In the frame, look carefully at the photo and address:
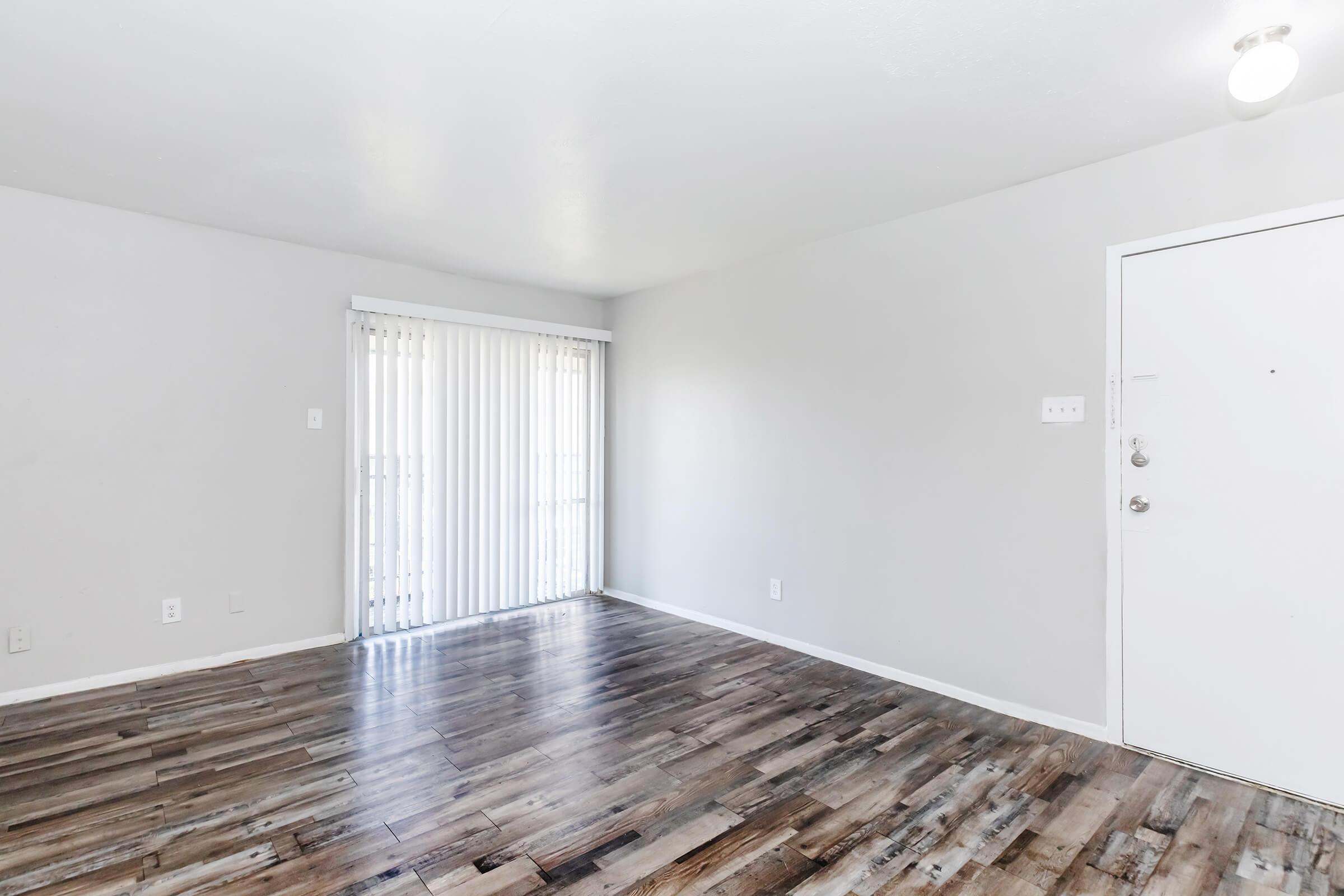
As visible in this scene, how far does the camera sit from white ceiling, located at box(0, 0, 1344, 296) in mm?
1853

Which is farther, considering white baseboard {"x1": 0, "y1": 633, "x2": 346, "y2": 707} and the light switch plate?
white baseboard {"x1": 0, "y1": 633, "x2": 346, "y2": 707}

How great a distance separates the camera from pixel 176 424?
11.7 ft

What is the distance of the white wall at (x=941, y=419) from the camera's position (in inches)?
108

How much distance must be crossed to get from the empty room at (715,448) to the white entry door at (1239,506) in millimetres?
15

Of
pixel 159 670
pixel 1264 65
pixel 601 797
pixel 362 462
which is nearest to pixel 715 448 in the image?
pixel 362 462

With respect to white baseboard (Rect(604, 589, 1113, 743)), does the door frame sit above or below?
above

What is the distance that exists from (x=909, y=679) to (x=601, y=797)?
186 cm

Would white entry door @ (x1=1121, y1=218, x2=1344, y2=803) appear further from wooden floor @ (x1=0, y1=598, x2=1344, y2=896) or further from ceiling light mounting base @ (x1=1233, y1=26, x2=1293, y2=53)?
ceiling light mounting base @ (x1=1233, y1=26, x2=1293, y2=53)

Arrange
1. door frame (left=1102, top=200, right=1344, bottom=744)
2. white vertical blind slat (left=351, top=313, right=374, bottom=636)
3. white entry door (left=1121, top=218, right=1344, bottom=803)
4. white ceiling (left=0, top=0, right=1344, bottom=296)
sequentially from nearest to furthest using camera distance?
white ceiling (left=0, top=0, right=1344, bottom=296) → white entry door (left=1121, top=218, right=1344, bottom=803) → door frame (left=1102, top=200, right=1344, bottom=744) → white vertical blind slat (left=351, top=313, right=374, bottom=636)

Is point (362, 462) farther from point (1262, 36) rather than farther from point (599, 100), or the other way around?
point (1262, 36)

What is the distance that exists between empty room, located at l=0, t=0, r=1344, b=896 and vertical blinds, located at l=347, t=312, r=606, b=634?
0.04 metres

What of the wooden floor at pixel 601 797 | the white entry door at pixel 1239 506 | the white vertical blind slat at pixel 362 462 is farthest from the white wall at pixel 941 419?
the white vertical blind slat at pixel 362 462

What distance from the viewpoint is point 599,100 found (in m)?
2.29

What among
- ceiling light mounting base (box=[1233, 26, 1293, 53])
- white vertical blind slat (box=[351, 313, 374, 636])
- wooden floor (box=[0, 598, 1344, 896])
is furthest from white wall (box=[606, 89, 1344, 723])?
white vertical blind slat (box=[351, 313, 374, 636])
